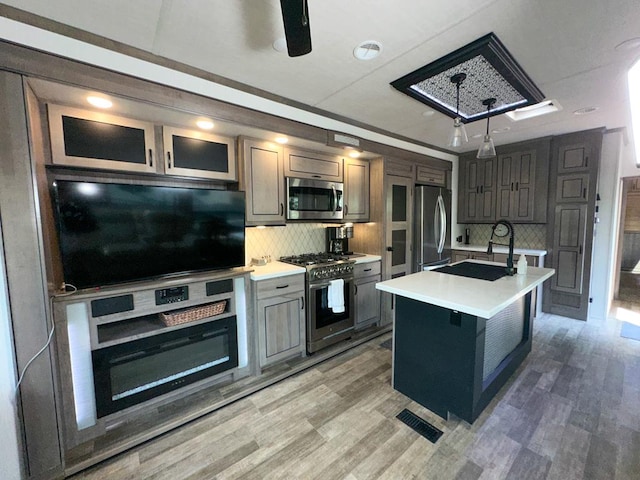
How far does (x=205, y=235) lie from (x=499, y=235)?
468 cm

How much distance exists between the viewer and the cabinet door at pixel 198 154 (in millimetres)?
2158

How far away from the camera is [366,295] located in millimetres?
3371

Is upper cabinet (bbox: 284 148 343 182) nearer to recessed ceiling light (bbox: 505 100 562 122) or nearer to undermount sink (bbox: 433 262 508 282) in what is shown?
undermount sink (bbox: 433 262 508 282)

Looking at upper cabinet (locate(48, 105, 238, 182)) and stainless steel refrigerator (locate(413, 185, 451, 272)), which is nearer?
upper cabinet (locate(48, 105, 238, 182))

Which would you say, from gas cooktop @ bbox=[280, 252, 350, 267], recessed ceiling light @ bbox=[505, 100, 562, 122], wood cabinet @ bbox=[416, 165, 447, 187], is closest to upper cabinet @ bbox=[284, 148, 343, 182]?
gas cooktop @ bbox=[280, 252, 350, 267]

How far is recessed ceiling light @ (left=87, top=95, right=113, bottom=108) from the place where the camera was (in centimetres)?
170

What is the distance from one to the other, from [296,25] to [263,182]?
1.67 metres

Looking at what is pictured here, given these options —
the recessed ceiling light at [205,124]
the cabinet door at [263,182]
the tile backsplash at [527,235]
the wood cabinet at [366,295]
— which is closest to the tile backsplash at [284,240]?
the cabinet door at [263,182]

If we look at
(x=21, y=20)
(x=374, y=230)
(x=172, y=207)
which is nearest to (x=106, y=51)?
(x=21, y=20)

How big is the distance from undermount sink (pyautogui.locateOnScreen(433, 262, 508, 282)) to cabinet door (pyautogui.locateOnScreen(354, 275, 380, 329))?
92 cm

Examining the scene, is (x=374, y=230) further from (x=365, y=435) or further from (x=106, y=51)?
(x=106, y=51)

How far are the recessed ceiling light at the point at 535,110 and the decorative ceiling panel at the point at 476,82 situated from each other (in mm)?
368

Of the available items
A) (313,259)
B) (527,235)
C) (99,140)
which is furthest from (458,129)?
(527,235)

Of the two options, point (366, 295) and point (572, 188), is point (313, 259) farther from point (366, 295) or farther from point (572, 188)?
point (572, 188)
